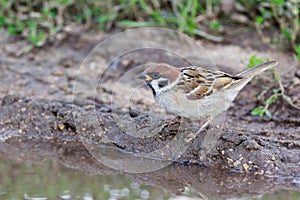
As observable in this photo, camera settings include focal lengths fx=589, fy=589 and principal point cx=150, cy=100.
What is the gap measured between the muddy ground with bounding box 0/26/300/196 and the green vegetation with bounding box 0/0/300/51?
185mm

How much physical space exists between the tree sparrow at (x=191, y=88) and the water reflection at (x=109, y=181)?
21.1 inches

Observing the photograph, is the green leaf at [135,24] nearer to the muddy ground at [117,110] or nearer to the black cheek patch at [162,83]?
the muddy ground at [117,110]

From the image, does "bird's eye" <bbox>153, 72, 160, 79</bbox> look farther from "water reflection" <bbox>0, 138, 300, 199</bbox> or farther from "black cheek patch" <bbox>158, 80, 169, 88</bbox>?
"water reflection" <bbox>0, 138, 300, 199</bbox>

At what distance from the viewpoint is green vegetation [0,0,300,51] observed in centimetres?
741

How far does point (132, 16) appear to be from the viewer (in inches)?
309

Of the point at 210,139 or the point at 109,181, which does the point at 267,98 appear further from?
the point at 109,181

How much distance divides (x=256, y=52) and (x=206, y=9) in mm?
1017

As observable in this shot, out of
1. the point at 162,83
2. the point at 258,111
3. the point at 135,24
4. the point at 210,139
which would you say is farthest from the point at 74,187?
the point at 135,24

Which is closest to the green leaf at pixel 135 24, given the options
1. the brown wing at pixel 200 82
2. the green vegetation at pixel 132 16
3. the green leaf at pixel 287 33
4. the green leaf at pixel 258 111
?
the green vegetation at pixel 132 16

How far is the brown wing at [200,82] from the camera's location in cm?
525

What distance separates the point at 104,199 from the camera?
458cm

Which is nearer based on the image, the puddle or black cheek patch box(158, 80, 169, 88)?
the puddle

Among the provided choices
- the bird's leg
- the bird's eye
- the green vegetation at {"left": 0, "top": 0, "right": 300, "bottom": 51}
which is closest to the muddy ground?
the bird's leg

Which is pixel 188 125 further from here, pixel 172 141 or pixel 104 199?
pixel 104 199
